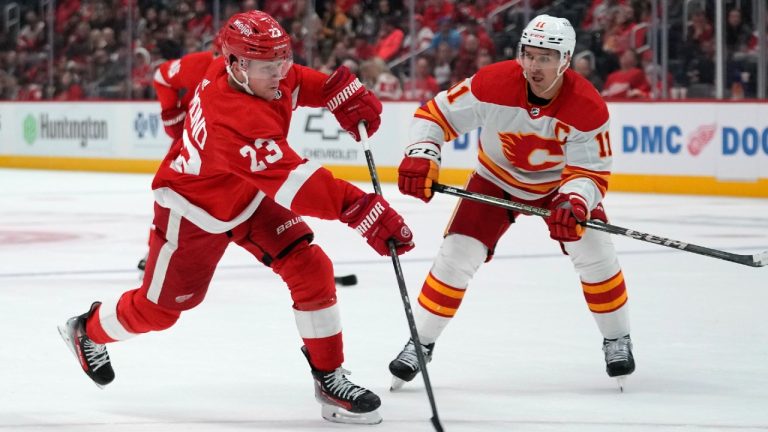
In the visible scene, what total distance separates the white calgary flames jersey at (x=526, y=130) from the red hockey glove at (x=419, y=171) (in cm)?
7

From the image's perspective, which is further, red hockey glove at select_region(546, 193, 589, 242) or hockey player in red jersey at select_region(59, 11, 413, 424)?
red hockey glove at select_region(546, 193, 589, 242)

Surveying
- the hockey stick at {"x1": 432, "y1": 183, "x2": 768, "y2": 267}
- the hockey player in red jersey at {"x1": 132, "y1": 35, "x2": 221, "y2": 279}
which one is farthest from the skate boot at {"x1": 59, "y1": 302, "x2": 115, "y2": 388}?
the hockey player in red jersey at {"x1": 132, "y1": 35, "x2": 221, "y2": 279}

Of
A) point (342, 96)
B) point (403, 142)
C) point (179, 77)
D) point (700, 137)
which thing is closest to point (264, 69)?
point (342, 96)

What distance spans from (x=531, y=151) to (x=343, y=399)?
985mm

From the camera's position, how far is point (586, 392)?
150 inches

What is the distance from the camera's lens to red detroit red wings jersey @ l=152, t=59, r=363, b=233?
3229mm

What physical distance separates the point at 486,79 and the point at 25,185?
30.9 ft

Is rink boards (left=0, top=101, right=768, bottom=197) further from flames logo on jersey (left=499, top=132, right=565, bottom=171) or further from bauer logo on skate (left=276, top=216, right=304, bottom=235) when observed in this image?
bauer logo on skate (left=276, top=216, right=304, bottom=235)

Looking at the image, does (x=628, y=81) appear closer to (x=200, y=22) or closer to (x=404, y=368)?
(x=200, y=22)

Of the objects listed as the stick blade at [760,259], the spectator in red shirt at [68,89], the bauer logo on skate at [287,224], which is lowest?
the spectator in red shirt at [68,89]

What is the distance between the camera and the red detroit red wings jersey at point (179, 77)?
19.4ft

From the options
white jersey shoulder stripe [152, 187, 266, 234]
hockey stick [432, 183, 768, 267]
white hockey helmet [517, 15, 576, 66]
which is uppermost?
white hockey helmet [517, 15, 576, 66]

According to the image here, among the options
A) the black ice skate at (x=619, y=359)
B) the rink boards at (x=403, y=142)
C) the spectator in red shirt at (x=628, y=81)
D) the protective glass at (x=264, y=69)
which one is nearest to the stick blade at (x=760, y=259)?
the black ice skate at (x=619, y=359)

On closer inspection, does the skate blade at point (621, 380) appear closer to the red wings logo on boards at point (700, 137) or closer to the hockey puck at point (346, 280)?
the hockey puck at point (346, 280)
